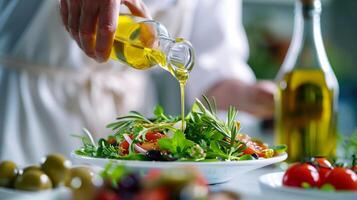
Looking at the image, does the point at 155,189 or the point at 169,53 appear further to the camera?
the point at 169,53

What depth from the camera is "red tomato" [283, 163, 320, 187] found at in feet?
2.78

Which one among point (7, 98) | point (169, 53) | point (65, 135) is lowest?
point (65, 135)

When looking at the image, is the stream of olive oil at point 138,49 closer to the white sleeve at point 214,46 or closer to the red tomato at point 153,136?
the red tomato at point 153,136

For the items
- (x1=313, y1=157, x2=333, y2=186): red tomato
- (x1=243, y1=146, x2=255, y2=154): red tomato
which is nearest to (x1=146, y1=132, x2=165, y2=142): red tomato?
(x1=243, y1=146, x2=255, y2=154): red tomato

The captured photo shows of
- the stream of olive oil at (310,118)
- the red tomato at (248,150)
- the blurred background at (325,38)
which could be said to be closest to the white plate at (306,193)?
the red tomato at (248,150)

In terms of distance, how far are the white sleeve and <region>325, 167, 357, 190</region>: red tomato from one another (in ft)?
4.20

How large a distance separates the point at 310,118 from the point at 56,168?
718 millimetres

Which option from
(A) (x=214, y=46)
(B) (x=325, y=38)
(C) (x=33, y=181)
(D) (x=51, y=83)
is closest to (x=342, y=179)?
(C) (x=33, y=181)

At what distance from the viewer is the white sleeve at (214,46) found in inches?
84.6

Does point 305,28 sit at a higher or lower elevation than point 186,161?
higher

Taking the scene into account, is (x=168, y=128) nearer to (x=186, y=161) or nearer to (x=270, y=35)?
(x=186, y=161)

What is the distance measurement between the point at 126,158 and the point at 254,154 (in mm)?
193

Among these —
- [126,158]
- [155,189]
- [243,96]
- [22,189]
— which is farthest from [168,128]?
[243,96]

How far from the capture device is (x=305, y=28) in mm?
1448
